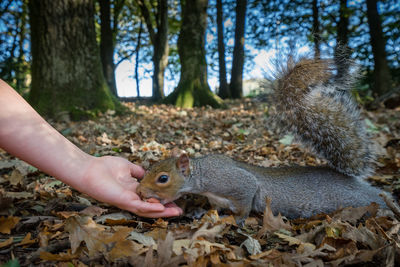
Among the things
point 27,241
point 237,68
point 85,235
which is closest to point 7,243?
point 27,241

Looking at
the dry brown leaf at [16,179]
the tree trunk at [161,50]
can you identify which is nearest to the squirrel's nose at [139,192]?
the dry brown leaf at [16,179]

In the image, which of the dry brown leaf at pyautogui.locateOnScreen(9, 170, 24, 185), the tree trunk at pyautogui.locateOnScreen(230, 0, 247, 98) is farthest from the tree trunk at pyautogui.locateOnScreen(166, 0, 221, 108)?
the dry brown leaf at pyautogui.locateOnScreen(9, 170, 24, 185)

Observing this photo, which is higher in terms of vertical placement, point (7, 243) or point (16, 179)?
point (16, 179)

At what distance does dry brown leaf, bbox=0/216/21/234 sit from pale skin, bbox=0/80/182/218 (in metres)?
0.36

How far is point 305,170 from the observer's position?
2.46 metres

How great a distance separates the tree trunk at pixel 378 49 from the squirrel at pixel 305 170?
657cm

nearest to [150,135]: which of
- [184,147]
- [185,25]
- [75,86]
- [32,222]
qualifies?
[184,147]

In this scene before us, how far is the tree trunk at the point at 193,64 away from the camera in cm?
785

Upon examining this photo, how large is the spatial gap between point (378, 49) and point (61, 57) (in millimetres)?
7579

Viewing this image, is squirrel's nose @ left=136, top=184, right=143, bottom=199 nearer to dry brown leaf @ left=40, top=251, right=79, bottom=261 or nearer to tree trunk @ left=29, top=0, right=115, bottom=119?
dry brown leaf @ left=40, top=251, right=79, bottom=261

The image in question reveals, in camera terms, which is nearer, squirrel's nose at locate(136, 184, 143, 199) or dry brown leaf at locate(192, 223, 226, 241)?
dry brown leaf at locate(192, 223, 226, 241)

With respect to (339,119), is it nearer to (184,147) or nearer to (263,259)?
(263,259)

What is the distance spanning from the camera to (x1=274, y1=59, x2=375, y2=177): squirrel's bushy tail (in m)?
2.29

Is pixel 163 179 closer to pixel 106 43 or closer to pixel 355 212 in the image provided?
pixel 355 212
